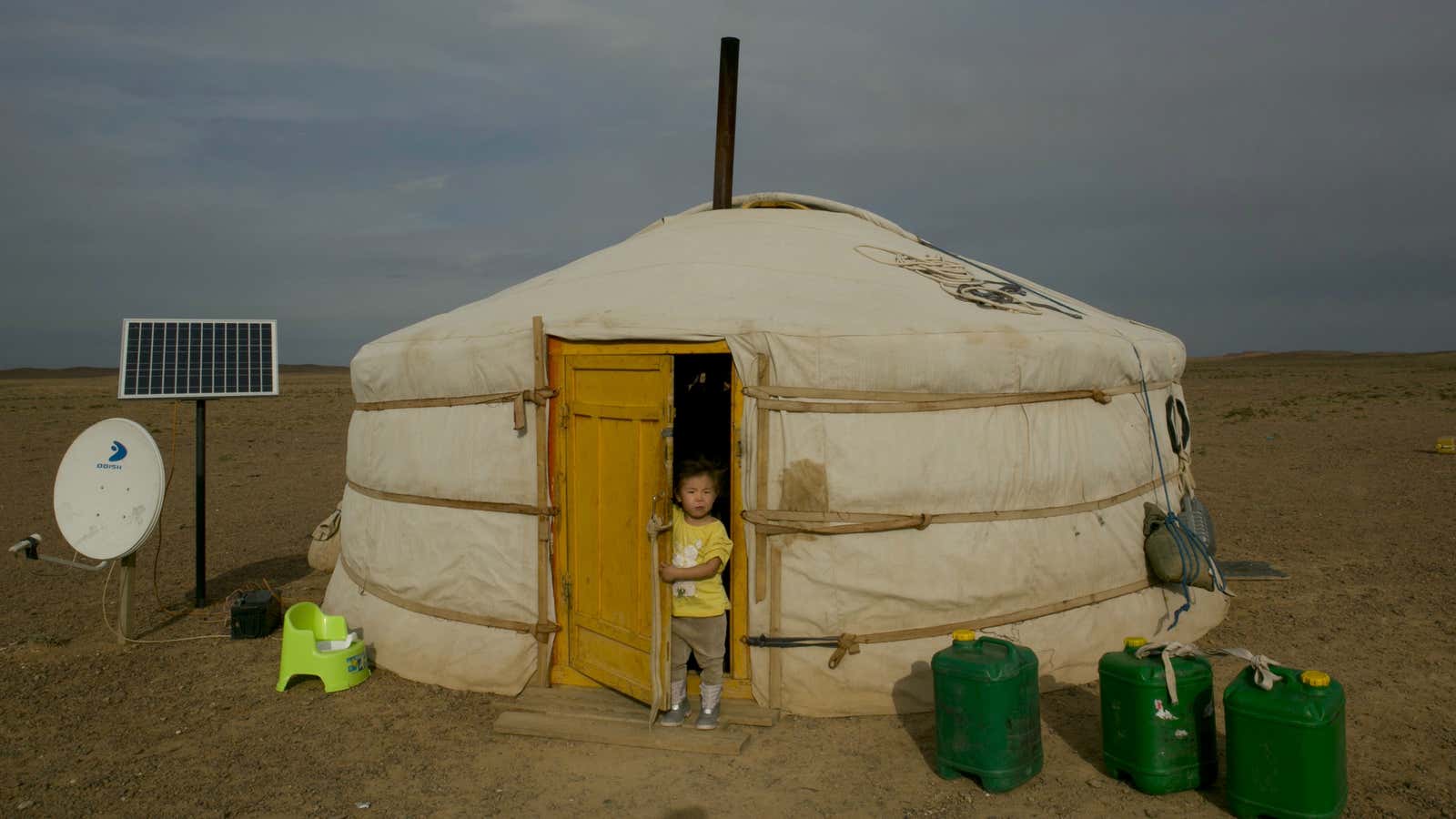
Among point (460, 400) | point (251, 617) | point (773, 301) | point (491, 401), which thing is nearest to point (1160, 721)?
point (773, 301)

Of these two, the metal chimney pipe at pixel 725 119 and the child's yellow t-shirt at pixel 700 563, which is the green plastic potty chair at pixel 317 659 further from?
the metal chimney pipe at pixel 725 119

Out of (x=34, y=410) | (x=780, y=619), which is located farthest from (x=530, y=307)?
(x=34, y=410)

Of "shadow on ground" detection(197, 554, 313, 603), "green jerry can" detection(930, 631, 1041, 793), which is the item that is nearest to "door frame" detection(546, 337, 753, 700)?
"green jerry can" detection(930, 631, 1041, 793)

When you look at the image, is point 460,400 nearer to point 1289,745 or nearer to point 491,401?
point 491,401

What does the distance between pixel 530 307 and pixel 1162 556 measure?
3324mm

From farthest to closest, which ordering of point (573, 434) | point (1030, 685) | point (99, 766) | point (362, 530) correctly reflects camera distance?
1. point (362, 530)
2. point (573, 434)
3. point (99, 766)
4. point (1030, 685)

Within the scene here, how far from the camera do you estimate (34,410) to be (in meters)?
24.6

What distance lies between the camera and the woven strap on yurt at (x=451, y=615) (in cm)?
430

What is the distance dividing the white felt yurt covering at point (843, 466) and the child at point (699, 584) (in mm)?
233

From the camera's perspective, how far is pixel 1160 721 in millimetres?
3145

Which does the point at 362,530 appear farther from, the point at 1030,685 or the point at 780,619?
the point at 1030,685

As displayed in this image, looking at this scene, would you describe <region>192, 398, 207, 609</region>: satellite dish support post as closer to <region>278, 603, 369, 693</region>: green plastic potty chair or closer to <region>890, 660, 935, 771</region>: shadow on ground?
<region>278, 603, 369, 693</region>: green plastic potty chair

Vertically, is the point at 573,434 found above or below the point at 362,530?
above

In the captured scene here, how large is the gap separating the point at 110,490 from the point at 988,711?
4.70 meters
